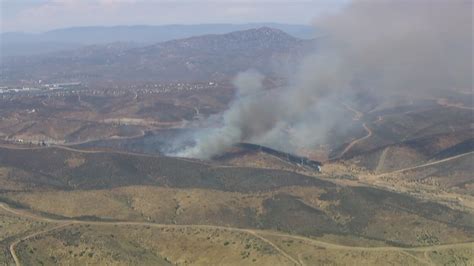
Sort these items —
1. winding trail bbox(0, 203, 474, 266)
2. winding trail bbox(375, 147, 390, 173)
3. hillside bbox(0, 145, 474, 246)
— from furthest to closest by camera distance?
winding trail bbox(375, 147, 390, 173) → hillside bbox(0, 145, 474, 246) → winding trail bbox(0, 203, 474, 266)

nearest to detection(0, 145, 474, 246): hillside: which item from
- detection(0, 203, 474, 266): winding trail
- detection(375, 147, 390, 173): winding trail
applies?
detection(0, 203, 474, 266): winding trail

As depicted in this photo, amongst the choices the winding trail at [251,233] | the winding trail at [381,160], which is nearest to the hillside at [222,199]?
the winding trail at [251,233]

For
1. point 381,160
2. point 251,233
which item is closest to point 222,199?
point 251,233

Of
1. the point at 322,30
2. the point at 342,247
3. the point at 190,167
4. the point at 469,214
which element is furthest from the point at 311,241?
the point at 322,30

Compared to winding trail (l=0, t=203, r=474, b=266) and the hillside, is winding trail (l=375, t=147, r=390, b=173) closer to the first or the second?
the hillside

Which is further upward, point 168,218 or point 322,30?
point 322,30

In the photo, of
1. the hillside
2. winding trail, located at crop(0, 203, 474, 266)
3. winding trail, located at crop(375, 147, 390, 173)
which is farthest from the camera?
winding trail, located at crop(375, 147, 390, 173)

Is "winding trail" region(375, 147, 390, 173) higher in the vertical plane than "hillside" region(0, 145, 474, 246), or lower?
lower

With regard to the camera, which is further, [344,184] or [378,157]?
[378,157]

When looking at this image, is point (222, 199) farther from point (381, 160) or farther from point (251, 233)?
point (381, 160)

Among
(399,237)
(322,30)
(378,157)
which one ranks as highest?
(322,30)

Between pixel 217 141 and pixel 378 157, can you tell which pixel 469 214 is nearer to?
pixel 378 157
